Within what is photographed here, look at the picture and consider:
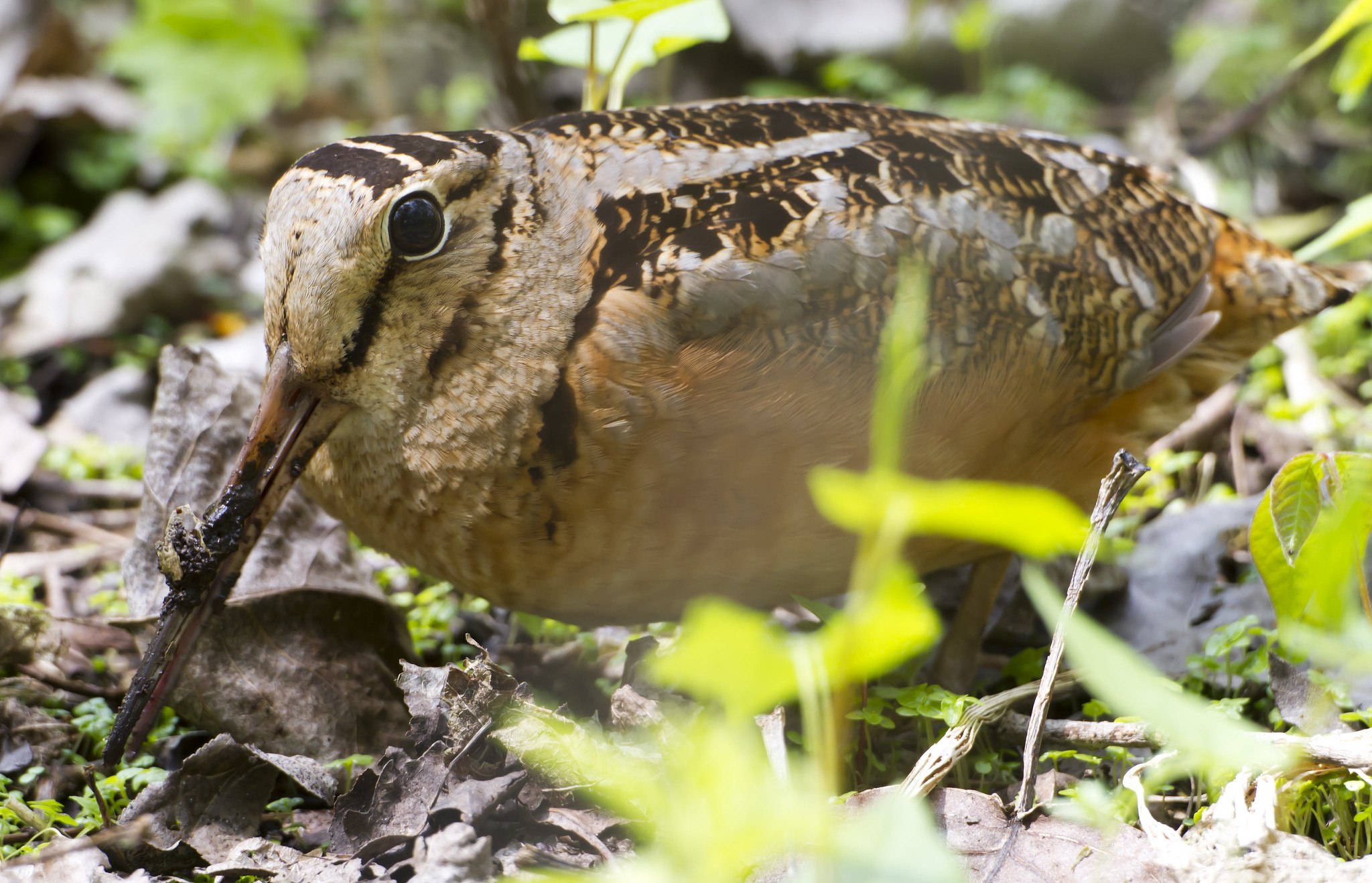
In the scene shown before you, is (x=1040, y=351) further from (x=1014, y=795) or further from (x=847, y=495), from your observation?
(x=847, y=495)

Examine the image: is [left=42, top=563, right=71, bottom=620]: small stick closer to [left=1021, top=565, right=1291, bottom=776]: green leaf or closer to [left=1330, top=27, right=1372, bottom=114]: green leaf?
[left=1021, top=565, right=1291, bottom=776]: green leaf

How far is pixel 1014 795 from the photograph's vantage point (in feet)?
7.75

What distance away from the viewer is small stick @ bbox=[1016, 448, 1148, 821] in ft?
6.63

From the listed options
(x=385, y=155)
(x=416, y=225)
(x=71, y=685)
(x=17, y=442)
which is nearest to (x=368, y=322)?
(x=416, y=225)

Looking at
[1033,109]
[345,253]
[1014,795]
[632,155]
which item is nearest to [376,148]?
[345,253]

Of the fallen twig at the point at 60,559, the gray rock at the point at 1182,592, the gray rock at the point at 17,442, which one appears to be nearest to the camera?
the gray rock at the point at 1182,592

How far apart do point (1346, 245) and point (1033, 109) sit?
1339 mm

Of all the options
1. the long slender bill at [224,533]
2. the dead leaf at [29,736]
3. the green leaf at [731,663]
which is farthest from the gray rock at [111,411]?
the green leaf at [731,663]

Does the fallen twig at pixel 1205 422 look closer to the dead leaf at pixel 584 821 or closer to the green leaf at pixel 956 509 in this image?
the dead leaf at pixel 584 821

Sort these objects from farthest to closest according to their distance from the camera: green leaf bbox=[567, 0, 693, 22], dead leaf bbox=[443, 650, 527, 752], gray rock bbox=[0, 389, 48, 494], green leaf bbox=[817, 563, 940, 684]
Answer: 1. gray rock bbox=[0, 389, 48, 494]
2. green leaf bbox=[567, 0, 693, 22]
3. dead leaf bbox=[443, 650, 527, 752]
4. green leaf bbox=[817, 563, 940, 684]

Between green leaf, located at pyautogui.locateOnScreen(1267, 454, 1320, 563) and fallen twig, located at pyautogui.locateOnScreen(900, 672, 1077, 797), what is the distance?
0.55 m

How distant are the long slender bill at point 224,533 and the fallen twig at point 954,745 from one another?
130 centimetres

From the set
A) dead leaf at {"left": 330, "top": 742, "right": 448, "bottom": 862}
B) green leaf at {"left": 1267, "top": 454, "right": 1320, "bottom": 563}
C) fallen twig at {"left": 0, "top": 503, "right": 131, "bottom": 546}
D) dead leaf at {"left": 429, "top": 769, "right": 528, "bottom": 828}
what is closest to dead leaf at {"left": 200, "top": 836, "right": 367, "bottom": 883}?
dead leaf at {"left": 330, "top": 742, "right": 448, "bottom": 862}

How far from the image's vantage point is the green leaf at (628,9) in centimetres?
262
